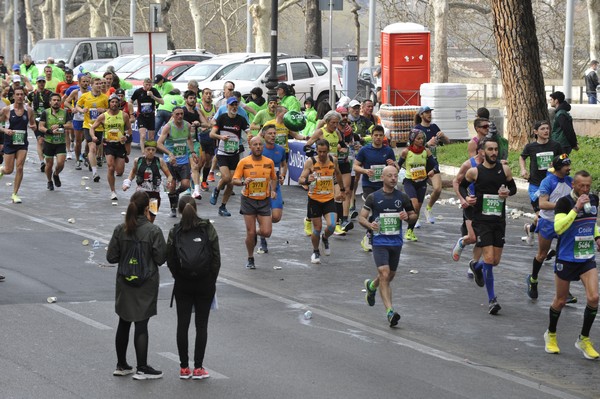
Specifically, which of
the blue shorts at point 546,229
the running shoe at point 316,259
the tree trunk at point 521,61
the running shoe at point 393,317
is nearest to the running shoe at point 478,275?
the blue shorts at point 546,229

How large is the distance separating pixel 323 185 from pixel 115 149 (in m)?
6.05

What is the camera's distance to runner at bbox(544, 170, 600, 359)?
35.3 ft

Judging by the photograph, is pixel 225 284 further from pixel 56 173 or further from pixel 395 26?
pixel 395 26

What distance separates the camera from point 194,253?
9594mm

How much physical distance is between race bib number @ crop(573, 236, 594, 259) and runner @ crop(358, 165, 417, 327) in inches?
73.8

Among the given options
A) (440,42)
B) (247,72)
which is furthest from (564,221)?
(440,42)

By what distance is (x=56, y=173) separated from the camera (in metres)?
21.5

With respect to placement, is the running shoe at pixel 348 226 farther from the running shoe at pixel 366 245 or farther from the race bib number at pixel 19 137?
the race bib number at pixel 19 137

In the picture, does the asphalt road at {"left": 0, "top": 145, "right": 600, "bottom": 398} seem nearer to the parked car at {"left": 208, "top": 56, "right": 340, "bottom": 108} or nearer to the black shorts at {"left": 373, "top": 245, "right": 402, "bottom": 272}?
the black shorts at {"left": 373, "top": 245, "right": 402, "bottom": 272}

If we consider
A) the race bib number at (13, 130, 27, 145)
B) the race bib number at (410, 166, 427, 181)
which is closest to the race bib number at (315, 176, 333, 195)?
the race bib number at (410, 166, 427, 181)

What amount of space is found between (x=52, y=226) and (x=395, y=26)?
1619 centimetres

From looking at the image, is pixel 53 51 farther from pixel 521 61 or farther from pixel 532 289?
pixel 532 289

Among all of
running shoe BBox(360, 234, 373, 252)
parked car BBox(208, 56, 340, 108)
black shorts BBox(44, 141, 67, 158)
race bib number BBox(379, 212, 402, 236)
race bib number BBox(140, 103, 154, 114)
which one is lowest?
running shoe BBox(360, 234, 373, 252)

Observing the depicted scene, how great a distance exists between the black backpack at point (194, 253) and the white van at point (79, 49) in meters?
35.0
